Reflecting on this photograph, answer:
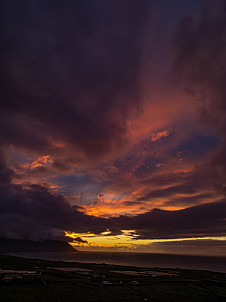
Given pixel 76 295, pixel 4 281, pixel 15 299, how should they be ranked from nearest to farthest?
pixel 15 299, pixel 76 295, pixel 4 281

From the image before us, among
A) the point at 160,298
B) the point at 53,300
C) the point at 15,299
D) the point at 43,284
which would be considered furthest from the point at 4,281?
the point at 160,298

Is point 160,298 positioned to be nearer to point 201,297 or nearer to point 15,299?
point 201,297

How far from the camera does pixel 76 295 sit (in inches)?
3155

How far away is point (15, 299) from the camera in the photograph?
70.8m

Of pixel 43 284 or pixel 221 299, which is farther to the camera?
pixel 43 284

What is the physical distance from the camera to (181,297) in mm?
83250

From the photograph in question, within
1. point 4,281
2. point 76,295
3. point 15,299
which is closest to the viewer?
point 15,299

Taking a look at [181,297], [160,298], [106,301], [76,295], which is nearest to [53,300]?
[76,295]

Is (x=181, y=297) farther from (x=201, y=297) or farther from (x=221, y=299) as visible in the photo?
(x=221, y=299)

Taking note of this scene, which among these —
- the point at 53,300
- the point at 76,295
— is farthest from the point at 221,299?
the point at 53,300

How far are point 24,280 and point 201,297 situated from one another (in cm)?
8222

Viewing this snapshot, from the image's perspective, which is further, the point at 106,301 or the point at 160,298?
the point at 160,298

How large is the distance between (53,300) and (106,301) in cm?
1846

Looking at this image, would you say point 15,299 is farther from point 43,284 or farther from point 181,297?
point 181,297
